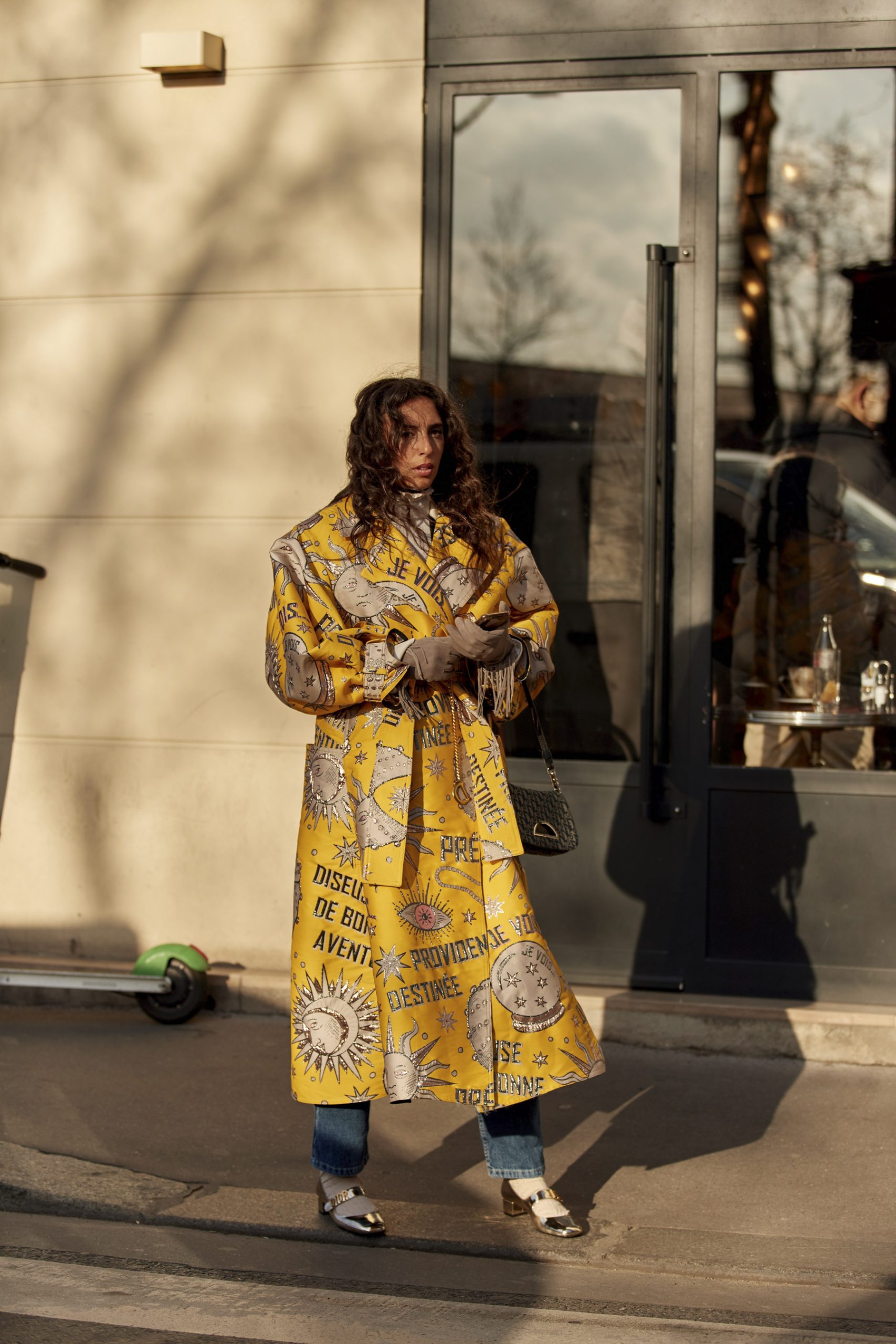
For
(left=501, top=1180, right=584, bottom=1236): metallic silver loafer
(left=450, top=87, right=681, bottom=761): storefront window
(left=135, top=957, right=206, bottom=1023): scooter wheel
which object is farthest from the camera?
(left=450, top=87, right=681, bottom=761): storefront window

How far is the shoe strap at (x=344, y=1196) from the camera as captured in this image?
144 inches

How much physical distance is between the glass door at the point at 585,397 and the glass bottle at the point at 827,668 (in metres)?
0.57

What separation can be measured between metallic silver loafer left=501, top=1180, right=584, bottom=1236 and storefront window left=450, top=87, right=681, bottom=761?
2.31 metres

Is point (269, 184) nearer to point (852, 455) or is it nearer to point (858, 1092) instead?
point (852, 455)

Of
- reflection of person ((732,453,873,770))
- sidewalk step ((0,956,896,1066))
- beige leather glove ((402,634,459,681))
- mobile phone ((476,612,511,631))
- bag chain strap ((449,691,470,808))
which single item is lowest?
sidewalk step ((0,956,896,1066))

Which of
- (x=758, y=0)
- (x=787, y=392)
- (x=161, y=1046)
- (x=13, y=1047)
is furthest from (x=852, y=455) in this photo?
(x=13, y=1047)

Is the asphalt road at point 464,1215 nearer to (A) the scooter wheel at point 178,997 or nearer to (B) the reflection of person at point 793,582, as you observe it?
(A) the scooter wheel at point 178,997

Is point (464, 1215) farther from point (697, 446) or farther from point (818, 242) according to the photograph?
point (818, 242)

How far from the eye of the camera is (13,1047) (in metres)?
5.30

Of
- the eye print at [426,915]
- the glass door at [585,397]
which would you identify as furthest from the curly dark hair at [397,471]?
the glass door at [585,397]

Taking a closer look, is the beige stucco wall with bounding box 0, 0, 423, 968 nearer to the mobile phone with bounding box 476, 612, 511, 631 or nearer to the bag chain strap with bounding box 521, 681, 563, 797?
the bag chain strap with bounding box 521, 681, 563, 797

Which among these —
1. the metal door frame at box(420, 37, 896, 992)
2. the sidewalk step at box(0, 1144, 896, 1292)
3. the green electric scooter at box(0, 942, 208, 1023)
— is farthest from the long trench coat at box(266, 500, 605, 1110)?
the metal door frame at box(420, 37, 896, 992)

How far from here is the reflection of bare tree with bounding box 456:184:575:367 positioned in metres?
5.88

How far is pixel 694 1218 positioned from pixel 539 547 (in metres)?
2.81
